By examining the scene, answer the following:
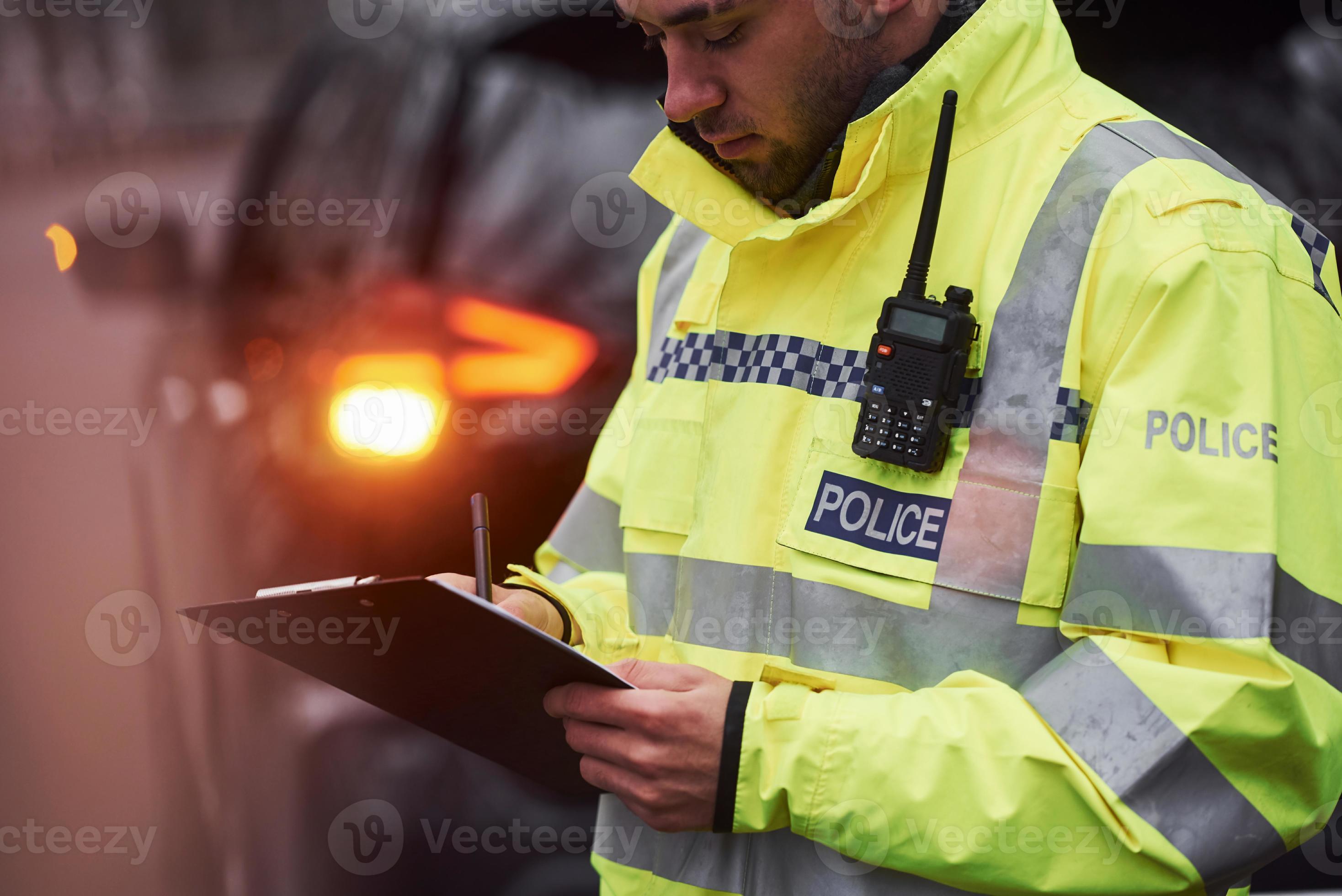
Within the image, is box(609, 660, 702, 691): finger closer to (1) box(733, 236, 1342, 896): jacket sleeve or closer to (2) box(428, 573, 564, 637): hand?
(1) box(733, 236, 1342, 896): jacket sleeve

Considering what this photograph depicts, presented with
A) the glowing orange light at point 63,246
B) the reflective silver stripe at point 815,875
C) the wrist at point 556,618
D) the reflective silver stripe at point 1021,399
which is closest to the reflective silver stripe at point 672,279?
the wrist at point 556,618

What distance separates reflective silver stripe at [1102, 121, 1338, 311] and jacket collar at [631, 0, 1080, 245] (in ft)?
0.34

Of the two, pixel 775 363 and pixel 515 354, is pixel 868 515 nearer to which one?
pixel 775 363

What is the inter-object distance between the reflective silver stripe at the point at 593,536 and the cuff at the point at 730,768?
0.65 m

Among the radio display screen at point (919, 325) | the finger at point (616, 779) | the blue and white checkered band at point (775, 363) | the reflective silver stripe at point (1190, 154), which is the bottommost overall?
the finger at point (616, 779)

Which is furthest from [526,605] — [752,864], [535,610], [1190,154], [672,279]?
[1190,154]

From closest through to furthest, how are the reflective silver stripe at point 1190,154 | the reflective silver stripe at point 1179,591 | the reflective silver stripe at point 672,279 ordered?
1. the reflective silver stripe at point 1179,591
2. the reflective silver stripe at point 1190,154
3. the reflective silver stripe at point 672,279

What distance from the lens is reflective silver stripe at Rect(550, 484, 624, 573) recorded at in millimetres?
1703

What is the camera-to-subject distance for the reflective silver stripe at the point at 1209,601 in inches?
37.4

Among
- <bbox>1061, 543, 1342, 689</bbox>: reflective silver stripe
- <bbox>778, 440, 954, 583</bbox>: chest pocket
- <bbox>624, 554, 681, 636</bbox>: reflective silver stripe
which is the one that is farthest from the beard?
<bbox>1061, 543, 1342, 689</bbox>: reflective silver stripe

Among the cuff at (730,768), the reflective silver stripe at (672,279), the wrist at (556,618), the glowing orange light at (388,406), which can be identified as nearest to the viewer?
the cuff at (730,768)

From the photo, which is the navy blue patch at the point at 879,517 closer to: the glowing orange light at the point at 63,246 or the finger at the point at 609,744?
the finger at the point at 609,744

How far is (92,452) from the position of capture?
6.00 ft

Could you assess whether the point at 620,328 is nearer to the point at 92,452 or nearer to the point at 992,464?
the point at 92,452
